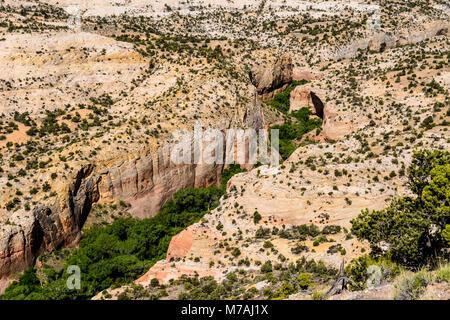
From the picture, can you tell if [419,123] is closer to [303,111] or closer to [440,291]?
[303,111]

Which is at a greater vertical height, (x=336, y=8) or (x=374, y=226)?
(x=336, y=8)

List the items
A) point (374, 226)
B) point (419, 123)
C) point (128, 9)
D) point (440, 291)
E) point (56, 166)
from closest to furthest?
point (440, 291)
point (374, 226)
point (56, 166)
point (419, 123)
point (128, 9)

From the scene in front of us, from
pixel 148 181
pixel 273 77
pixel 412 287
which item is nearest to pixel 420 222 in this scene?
pixel 412 287

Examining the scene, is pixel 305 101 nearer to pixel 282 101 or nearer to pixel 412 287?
pixel 282 101

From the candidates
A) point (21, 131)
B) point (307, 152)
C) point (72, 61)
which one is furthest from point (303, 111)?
point (21, 131)

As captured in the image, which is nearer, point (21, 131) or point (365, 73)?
point (21, 131)

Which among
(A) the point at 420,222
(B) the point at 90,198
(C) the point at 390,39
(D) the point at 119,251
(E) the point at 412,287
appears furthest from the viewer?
(C) the point at 390,39

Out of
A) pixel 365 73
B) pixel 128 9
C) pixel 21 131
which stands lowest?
pixel 21 131
